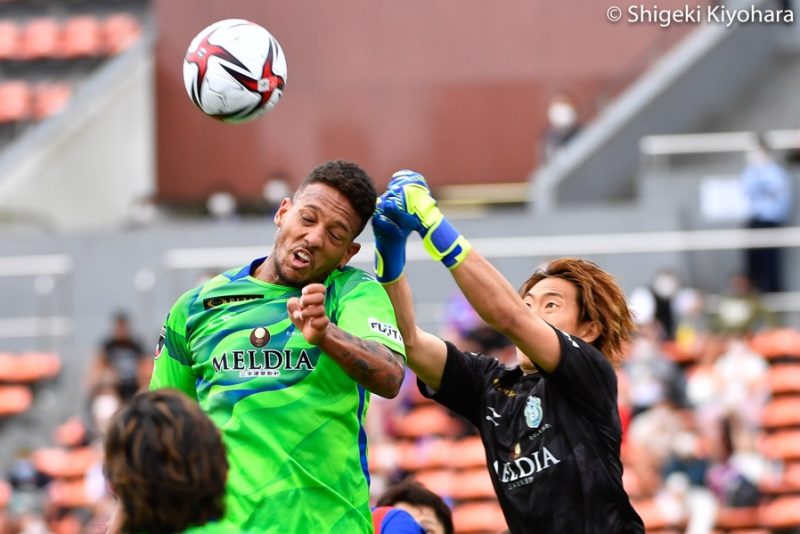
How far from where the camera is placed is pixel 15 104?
76.0 feet

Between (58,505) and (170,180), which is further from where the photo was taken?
(170,180)

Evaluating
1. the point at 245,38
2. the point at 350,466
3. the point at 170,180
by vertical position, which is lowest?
the point at 350,466

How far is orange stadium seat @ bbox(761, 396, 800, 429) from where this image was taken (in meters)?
13.3

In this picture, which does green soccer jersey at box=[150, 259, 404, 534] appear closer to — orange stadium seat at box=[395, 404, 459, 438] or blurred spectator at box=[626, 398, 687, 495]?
blurred spectator at box=[626, 398, 687, 495]

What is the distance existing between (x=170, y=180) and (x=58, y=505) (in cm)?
883

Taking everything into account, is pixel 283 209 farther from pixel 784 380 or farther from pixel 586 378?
pixel 784 380

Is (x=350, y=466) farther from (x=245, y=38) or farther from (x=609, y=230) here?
(x=609, y=230)

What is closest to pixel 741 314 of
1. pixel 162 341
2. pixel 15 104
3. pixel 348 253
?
pixel 348 253

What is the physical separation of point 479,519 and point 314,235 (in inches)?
321

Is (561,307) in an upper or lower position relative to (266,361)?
upper

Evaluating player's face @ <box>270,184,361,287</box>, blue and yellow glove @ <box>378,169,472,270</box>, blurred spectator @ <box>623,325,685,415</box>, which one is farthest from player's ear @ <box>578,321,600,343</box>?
blurred spectator @ <box>623,325,685,415</box>

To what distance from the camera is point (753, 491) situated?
38.4ft

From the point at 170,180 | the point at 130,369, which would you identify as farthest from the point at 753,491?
the point at 170,180

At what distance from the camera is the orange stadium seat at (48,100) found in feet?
75.2
